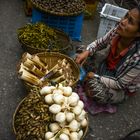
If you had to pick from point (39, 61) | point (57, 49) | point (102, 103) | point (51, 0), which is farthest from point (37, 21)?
point (102, 103)

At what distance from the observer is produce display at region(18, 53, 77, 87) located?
3.63m

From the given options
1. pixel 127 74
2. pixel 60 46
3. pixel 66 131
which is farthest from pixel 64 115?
pixel 60 46

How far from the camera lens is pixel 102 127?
3879 millimetres

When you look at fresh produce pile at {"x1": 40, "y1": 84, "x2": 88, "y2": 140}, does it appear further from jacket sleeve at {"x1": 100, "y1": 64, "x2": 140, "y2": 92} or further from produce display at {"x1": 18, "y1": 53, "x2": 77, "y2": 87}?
jacket sleeve at {"x1": 100, "y1": 64, "x2": 140, "y2": 92}

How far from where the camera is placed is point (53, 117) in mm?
2920

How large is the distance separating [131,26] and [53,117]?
4.32 ft

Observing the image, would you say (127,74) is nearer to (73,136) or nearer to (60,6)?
(73,136)

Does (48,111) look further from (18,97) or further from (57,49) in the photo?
(57,49)

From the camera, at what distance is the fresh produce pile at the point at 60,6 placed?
4.71m

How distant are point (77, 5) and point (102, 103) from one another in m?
1.70

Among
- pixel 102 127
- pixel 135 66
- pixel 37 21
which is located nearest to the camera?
pixel 135 66

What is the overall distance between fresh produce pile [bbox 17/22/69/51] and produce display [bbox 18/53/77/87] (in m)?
0.38

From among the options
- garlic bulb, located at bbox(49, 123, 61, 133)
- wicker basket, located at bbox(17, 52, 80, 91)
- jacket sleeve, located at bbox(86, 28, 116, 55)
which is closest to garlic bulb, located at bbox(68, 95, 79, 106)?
garlic bulb, located at bbox(49, 123, 61, 133)

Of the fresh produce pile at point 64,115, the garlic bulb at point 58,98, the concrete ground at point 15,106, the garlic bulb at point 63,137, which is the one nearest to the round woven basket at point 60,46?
the concrete ground at point 15,106
